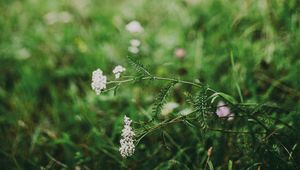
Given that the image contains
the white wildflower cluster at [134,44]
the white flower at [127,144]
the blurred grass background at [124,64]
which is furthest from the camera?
the white wildflower cluster at [134,44]

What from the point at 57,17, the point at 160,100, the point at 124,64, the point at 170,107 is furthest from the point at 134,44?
the point at 57,17

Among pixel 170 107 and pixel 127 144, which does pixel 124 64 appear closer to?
pixel 170 107

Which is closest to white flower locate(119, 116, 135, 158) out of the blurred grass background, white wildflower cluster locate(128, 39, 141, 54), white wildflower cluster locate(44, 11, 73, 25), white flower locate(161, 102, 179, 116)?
the blurred grass background

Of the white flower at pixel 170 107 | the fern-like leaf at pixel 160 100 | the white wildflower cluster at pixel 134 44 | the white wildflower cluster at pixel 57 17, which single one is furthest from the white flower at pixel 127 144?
the white wildflower cluster at pixel 57 17

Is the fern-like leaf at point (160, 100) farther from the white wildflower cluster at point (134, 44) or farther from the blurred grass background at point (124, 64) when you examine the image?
the white wildflower cluster at point (134, 44)

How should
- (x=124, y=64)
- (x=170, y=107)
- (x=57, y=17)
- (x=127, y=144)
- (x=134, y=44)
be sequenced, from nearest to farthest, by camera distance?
(x=127, y=144), (x=170, y=107), (x=134, y=44), (x=124, y=64), (x=57, y=17)

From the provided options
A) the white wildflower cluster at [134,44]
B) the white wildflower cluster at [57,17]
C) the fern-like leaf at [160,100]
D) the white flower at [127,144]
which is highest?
the white wildflower cluster at [57,17]

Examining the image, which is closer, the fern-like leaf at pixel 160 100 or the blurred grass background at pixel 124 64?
the fern-like leaf at pixel 160 100

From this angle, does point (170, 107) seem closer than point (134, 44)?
Yes

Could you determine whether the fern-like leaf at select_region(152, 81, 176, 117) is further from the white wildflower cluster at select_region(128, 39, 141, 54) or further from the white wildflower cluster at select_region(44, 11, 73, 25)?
the white wildflower cluster at select_region(44, 11, 73, 25)
